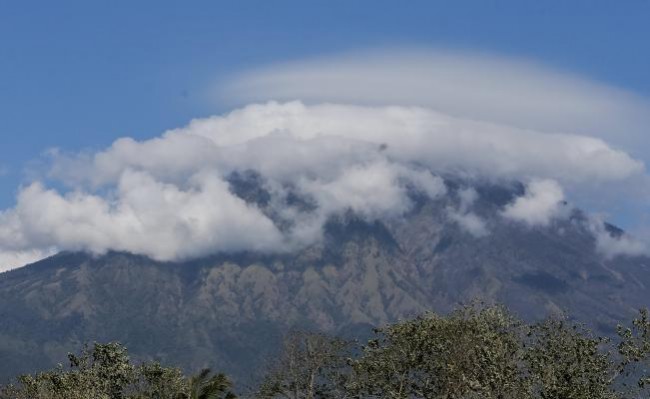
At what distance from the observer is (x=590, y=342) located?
75.0m

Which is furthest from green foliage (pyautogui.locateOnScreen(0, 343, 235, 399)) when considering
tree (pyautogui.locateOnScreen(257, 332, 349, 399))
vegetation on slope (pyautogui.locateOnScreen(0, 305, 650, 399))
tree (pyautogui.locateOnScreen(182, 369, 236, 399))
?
tree (pyautogui.locateOnScreen(257, 332, 349, 399))

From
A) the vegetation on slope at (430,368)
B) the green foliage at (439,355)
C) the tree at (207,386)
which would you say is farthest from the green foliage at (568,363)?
the tree at (207,386)

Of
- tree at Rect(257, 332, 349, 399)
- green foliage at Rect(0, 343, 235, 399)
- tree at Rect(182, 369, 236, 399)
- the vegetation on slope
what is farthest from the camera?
tree at Rect(257, 332, 349, 399)

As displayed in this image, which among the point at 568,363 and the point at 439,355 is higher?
the point at 439,355

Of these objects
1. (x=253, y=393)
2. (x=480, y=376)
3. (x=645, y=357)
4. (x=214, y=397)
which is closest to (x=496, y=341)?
(x=480, y=376)

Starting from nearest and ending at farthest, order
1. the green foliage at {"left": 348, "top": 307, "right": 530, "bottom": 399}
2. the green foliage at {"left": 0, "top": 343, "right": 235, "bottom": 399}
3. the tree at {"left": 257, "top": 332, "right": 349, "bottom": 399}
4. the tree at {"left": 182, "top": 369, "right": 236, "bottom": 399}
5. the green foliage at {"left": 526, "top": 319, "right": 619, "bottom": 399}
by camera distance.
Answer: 1. the green foliage at {"left": 526, "top": 319, "right": 619, "bottom": 399}
2. the green foliage at {"left": 348, "top": 307, "right": 530, "bottom": 399}
3. the tree at {"left": 182, "top": 369, "right": 236, "bottom": 399}
4. the green foliage at {"left": 0, "top": 343, "right": 235, "bottom": 399}
5. the tree at {"left": 257, "top": 332, "right": 349, "bottom": 399}

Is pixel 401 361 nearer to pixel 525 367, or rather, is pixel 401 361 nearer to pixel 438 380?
pixel 438 380

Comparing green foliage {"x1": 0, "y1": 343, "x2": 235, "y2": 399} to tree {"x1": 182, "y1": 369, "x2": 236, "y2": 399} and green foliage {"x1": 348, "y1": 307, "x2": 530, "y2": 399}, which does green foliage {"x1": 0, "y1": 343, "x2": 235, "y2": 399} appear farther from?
green foliage {"x1": 348, "y1": 307, "x2": 530, "y2": 399}

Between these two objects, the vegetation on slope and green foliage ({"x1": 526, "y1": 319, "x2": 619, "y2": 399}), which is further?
the vegetation on slope

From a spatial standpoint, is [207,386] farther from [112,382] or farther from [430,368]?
[112,382]

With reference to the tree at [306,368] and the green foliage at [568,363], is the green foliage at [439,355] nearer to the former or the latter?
the green foliage at [568,363]

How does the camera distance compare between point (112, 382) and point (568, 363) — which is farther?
point (112, 382)

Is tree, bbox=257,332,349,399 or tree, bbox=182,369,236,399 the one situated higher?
tree, bbox=257,332,349,399

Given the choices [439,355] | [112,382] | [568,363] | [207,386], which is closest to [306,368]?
[112,382]
